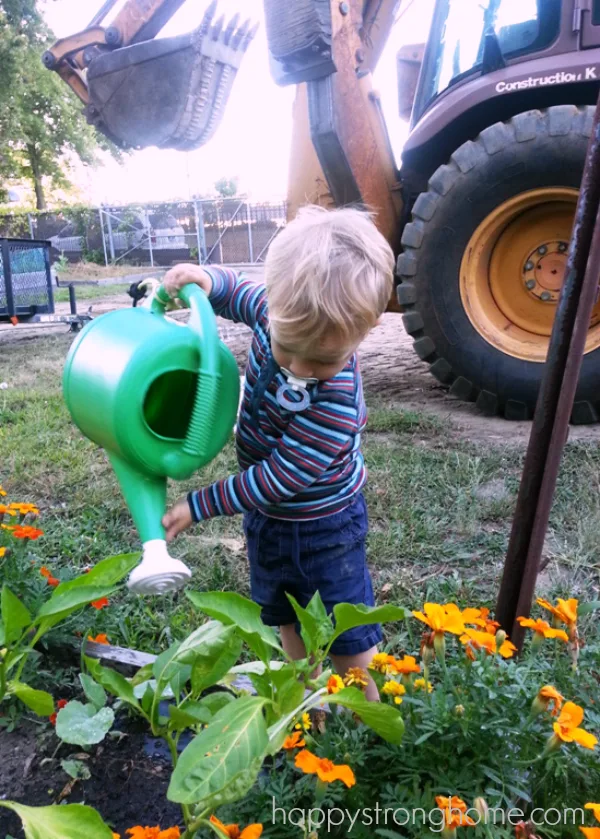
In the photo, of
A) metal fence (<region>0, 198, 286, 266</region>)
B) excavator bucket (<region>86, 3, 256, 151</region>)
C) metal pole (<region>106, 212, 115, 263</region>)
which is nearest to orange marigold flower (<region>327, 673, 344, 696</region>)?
excavator bucket (<region>86, 3, 256, 151</region>)

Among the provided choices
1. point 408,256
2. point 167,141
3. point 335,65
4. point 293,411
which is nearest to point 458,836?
point 293,411

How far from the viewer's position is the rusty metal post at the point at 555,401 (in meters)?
0.98

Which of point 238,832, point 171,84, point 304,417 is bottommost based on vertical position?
point 238,832

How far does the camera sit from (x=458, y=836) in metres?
0.73

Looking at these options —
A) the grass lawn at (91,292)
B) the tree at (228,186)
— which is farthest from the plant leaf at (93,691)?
the tree at (228,186)

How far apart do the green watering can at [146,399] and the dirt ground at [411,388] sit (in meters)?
1.98

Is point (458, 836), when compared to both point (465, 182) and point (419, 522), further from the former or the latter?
point (465, 182)

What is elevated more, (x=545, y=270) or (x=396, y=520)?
(x=545, y=270)

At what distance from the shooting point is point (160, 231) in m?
20.2

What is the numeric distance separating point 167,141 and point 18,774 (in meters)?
3.69

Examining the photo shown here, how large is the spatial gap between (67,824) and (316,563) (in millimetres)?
693

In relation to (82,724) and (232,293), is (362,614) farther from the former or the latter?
(232,293)

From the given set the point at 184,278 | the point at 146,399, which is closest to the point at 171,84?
the point at 184,278

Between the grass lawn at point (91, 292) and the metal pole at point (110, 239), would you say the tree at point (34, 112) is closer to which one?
the metal pole at point (110, 239)
